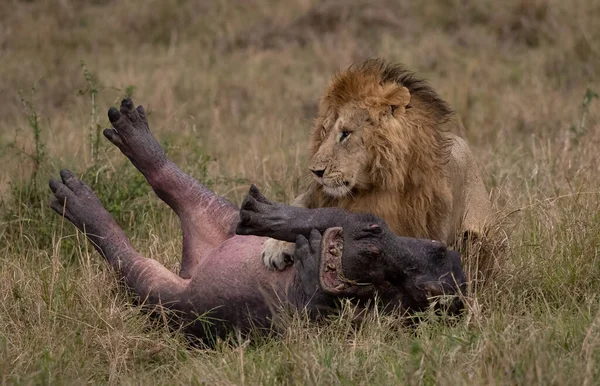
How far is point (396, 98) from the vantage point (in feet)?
13.1

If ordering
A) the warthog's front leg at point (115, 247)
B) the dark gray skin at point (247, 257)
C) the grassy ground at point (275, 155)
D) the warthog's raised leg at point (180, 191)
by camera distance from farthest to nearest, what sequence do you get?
the warthog's raised leg at point (180, 191) → the warthog's front leg at point (115, 247) → the dark gray skin at point (247, 257) → the grassy ground at point (275, 155)

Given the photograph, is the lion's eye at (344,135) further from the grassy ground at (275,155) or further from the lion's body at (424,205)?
the grassy ground at (275,155)

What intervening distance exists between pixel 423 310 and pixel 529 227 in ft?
3.72

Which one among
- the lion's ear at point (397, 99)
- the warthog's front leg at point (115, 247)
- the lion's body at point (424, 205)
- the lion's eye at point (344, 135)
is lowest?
the warthog's front leg at point (115, 247)

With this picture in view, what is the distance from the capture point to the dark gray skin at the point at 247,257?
3750 millimetres

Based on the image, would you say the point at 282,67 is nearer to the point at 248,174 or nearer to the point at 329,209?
the point at 248,174

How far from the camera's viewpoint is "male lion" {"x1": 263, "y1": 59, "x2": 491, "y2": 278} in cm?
393

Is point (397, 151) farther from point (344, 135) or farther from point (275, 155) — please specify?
point (275, 155)

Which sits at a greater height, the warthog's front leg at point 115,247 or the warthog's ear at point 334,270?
the warthog's ear at point 334,270

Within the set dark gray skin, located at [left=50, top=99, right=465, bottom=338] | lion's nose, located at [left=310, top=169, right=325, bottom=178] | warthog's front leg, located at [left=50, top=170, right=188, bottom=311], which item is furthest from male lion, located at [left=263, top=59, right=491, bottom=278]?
warthog's front leg, located at [left=50, top=170, right=188, bottom=311]

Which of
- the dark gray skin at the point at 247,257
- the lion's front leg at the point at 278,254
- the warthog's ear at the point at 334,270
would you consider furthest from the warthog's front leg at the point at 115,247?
the warthog's ear at the point at 334,270

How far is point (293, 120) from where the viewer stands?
8.34m

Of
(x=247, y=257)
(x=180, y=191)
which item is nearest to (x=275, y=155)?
(x=180, y=191)

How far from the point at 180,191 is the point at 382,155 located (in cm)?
116
